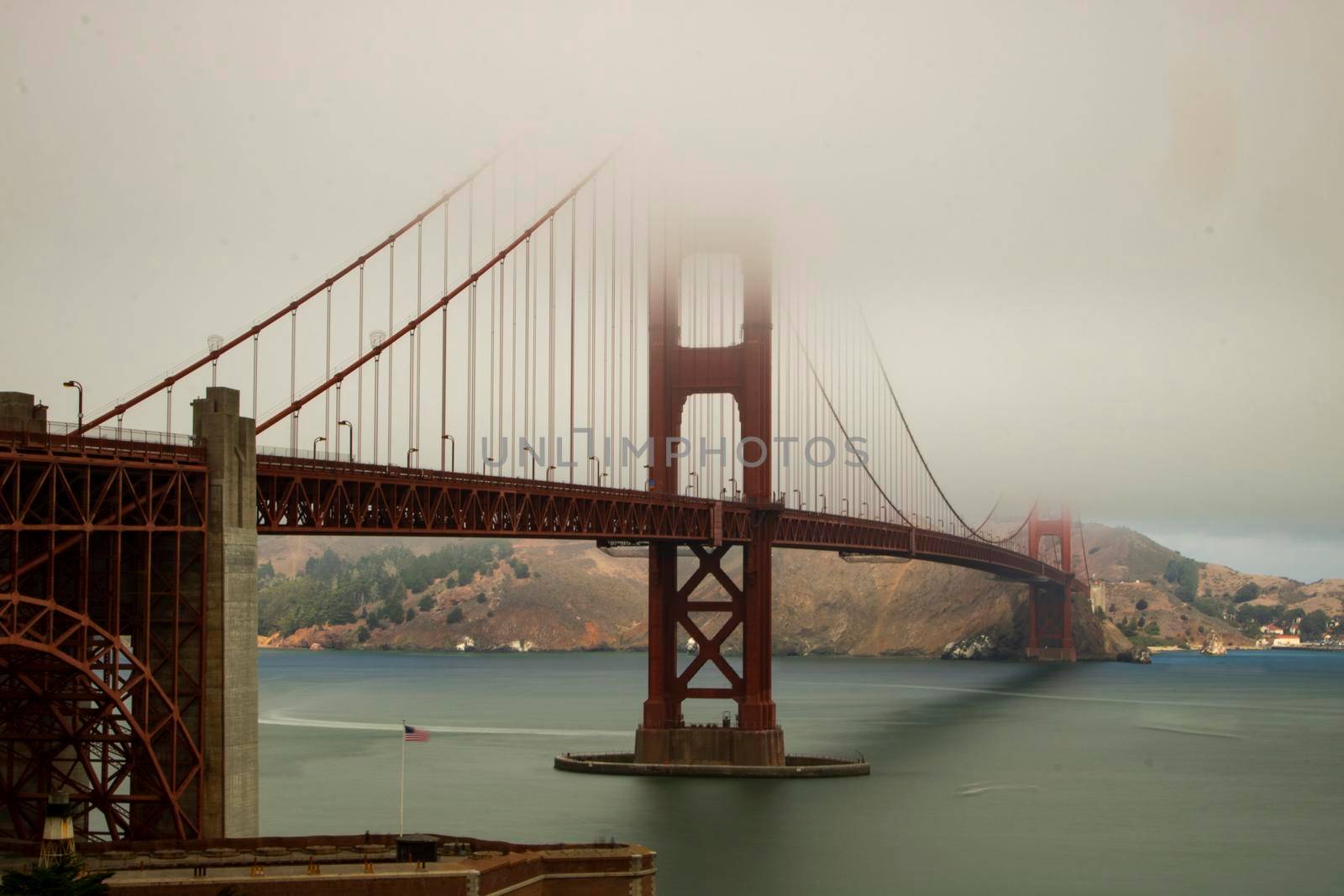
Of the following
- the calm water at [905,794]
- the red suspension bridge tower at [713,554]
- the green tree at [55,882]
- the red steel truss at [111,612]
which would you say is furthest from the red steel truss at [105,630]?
the red suspension bridge tower at [713,554]

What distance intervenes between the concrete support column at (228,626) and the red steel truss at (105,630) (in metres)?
0.23

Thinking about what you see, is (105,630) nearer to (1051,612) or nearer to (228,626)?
(228,626)

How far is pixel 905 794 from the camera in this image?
197 feet

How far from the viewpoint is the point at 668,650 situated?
61781mm

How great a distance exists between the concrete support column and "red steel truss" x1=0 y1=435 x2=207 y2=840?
0.23 metres

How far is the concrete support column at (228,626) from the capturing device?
34000 mm

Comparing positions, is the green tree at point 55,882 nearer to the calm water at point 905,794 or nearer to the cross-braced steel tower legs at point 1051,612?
the calm water at point 905,794

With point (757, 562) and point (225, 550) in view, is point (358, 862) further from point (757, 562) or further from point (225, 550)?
point (757, 562)

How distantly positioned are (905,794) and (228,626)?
101 feet

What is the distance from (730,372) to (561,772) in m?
14.7

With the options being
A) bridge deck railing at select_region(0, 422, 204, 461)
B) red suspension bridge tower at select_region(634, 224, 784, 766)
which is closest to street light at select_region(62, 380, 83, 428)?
bridge deck railing at select_region(0, 422, 204, 461)

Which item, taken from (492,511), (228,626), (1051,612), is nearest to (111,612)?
(228,626)

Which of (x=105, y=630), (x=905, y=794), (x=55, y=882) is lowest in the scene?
(x=905, y=794)

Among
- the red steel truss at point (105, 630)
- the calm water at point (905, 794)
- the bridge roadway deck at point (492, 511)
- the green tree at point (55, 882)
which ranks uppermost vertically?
the bridge roadway deck at point (492, 511)
